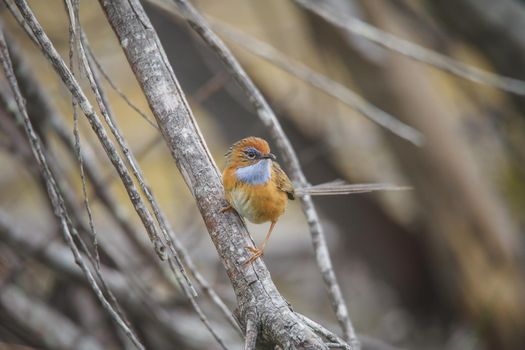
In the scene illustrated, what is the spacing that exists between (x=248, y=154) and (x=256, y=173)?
0.36ft

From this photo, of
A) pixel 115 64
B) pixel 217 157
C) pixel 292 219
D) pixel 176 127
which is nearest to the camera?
pixel 176 127

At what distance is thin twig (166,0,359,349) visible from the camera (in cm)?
261

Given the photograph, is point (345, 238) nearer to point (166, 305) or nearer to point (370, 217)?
point (370, 217)

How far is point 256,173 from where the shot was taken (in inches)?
133

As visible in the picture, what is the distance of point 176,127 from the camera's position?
2160 millimetres

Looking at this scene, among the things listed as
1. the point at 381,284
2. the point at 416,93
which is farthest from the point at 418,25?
the point at 381,284

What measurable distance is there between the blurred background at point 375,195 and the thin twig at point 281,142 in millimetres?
1814

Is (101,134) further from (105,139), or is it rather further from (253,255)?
(253,255)

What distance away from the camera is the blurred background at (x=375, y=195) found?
5.05 metres

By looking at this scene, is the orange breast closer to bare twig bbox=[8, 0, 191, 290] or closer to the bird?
the bird

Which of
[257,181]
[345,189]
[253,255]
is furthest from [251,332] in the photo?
[257,181]

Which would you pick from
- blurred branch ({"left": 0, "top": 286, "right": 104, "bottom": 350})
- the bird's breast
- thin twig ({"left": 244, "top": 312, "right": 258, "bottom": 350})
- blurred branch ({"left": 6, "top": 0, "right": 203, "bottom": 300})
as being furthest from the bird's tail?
blurred branch ({"left": 0, "top": 286, "right": 104, "bottom": 350})

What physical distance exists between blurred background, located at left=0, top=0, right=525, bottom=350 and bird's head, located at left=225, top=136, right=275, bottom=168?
119 centimetres

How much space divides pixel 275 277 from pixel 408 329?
4.93ft
